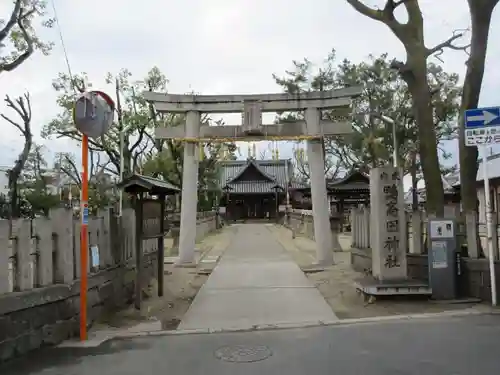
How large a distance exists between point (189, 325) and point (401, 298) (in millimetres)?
4028

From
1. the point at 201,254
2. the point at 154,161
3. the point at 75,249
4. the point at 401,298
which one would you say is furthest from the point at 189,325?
the point at 154,161

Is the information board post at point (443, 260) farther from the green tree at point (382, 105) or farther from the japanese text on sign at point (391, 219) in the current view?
the green tree at point (382, 105)

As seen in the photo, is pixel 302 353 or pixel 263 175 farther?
pixel 263 175

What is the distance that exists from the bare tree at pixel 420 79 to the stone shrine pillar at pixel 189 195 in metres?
6.68

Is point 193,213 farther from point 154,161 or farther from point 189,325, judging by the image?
point 154,161

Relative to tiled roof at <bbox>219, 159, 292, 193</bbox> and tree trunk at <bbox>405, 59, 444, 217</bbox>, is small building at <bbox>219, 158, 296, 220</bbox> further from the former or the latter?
tree trunk at <bbox>405, 59, 444, 217</bbox>

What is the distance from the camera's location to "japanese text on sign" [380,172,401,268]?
31.7 ft

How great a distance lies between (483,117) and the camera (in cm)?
863

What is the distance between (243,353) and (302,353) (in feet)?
2.37

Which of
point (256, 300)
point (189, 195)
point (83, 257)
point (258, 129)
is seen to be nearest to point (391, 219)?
point (256, 300)

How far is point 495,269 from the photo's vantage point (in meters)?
8.56

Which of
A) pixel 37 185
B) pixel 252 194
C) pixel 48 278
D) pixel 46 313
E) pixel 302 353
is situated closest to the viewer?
pixel 302 353

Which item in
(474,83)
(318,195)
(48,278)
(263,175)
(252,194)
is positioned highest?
(263,175)

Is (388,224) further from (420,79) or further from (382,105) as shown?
(382,105)
